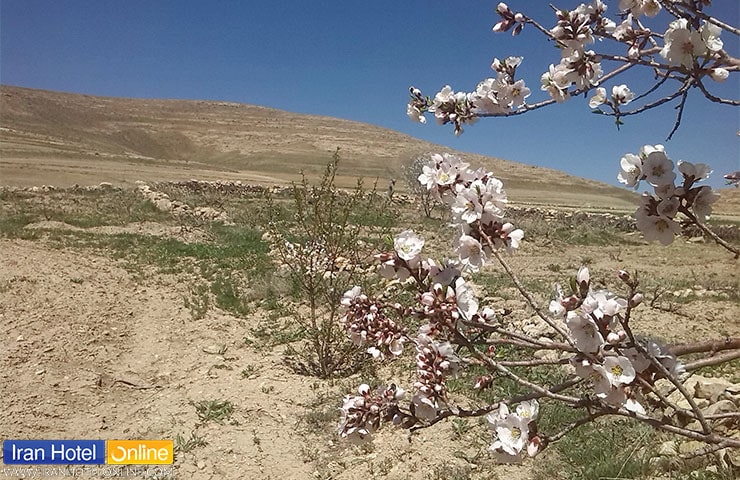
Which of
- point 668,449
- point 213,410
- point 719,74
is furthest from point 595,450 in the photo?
point 213,410

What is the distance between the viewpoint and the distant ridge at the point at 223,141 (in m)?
53.1

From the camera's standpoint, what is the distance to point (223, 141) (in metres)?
84.2

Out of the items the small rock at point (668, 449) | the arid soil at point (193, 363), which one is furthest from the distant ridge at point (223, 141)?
the small rock at point (668, 449)

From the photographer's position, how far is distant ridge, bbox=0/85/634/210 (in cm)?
5306

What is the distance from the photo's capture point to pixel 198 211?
18125mm

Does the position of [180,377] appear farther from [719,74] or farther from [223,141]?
[223,141]

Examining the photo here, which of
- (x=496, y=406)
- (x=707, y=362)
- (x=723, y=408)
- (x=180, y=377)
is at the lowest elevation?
(x=180, y=377)

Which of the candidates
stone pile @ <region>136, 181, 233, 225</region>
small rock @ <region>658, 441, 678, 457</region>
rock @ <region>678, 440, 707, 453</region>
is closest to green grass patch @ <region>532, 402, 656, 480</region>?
small rock @ <region>658, 441, 678, 457</region>

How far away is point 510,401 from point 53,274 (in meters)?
8.63

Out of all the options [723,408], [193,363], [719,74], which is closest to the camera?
[719,74]

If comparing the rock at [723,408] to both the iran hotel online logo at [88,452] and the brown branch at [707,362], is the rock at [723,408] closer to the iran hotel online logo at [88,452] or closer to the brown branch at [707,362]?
the brown branch at [707,362]

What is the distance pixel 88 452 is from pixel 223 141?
84564 millimetres

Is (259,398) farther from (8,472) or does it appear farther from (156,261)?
(156,261)

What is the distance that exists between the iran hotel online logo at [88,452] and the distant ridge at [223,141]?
38919mm
